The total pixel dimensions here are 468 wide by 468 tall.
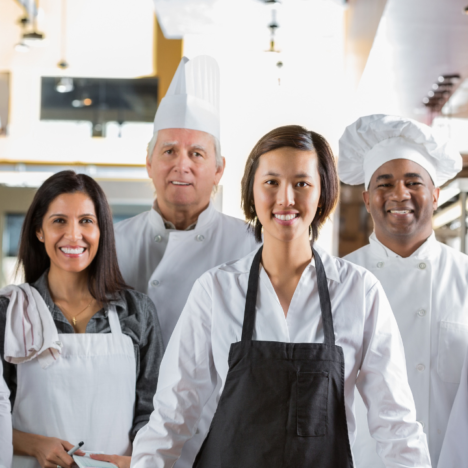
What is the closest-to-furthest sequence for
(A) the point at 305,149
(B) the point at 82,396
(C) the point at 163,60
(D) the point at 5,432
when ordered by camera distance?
(A) the point at 305,149
(D) the point at 5,432
(B) the point at 82,396
(C) the point at 163,60

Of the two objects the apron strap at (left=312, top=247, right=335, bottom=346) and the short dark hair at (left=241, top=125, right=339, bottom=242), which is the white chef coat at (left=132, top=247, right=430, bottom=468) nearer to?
the apron strap at (left=312, top=247, right=335, bottom=346)

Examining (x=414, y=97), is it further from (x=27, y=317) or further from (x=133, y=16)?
(x=27, y=317)

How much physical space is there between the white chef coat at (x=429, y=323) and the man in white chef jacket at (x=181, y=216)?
460 mm

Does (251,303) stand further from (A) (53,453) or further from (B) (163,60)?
(B) (163,60)

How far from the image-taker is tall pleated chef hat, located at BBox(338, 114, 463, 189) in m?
1.82

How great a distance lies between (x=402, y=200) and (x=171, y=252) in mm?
713

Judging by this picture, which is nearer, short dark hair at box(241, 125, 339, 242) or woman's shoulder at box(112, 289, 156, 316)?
short dark hair at box(241, 125, 339, 242)

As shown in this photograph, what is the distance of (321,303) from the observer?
1.34m

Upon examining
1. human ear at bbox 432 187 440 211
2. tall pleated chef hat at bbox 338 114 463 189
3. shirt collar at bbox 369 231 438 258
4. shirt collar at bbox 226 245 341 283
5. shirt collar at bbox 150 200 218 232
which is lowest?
shirt collar at bbox 226 245 341 283

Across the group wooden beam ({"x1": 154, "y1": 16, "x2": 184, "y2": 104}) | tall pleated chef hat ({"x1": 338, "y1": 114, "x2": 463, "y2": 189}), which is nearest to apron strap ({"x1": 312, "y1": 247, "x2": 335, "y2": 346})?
tall pleated chef hat ({"x1": 338, "y1": 114, "x2": 463, "y2": 189})

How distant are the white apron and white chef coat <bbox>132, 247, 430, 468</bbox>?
31cm

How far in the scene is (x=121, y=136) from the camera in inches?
207

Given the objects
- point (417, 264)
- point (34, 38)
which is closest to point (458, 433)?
point (417, 264)

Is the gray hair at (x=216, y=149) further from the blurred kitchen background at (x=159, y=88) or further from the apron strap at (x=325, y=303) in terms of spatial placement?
the blurred kitchen background at (x=159, y=88)
